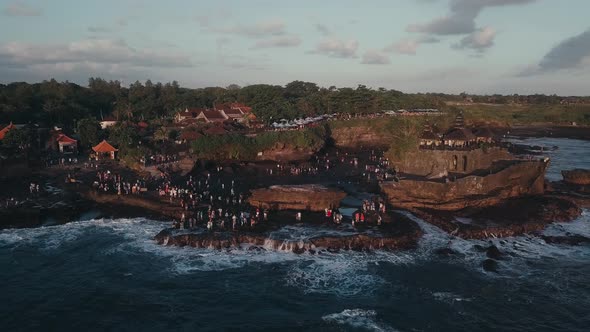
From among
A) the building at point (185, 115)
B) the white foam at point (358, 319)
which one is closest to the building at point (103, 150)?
the building at point (185, 115)

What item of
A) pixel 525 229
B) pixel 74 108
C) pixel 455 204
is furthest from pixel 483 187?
pixel 74 108

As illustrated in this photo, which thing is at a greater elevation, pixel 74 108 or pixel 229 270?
pixel 74 108

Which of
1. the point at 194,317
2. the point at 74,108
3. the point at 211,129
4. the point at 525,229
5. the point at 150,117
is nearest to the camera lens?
the point at 194,317

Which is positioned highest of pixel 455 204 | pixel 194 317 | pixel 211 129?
pixel 211 129

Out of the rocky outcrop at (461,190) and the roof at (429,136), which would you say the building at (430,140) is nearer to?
the roof at (429,136)

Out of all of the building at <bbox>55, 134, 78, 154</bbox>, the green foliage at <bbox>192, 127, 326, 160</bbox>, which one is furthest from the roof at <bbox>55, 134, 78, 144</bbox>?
the green foliage at <bbox>192, 127, 326, 160</bbox>

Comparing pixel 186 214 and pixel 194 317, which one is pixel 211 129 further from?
pixel 194 317
